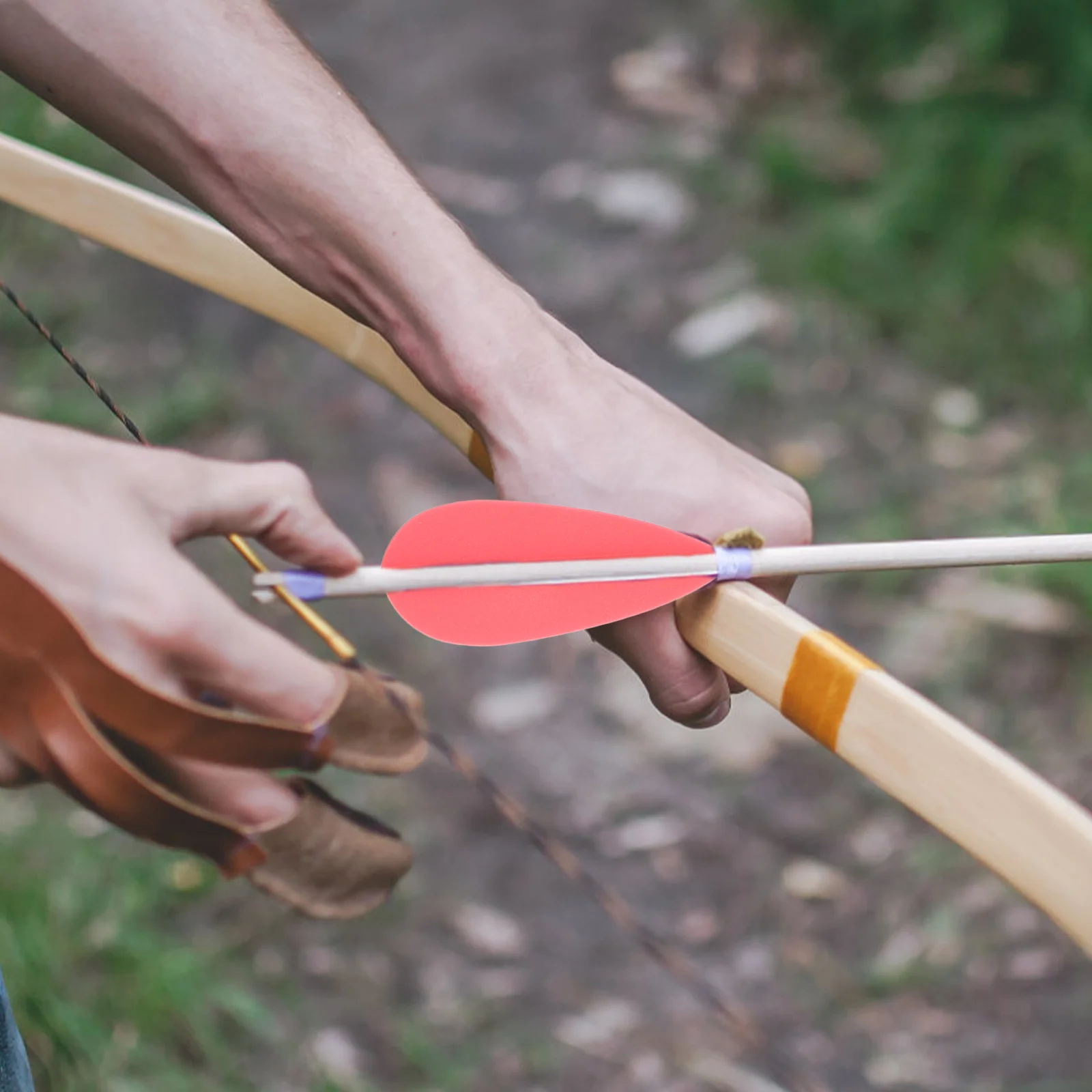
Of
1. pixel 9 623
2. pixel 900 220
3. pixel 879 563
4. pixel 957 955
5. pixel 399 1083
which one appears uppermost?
pixel 9 623

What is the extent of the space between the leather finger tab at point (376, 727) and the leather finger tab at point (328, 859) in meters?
0.03

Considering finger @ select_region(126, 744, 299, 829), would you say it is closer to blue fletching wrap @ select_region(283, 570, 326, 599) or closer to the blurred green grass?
blue fletching wrap @ select_region(283, 570, 326, 599)

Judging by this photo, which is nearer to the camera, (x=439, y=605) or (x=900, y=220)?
(x=439, y=605)

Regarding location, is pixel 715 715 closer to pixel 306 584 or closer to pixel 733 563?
pixel 733 563

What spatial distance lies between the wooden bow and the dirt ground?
2.28ft

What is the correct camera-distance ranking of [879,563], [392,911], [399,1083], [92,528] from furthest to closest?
[392,911] < [399,1083] < [879,563] < [92,528]

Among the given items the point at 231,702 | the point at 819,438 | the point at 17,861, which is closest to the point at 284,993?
the point at 17,861

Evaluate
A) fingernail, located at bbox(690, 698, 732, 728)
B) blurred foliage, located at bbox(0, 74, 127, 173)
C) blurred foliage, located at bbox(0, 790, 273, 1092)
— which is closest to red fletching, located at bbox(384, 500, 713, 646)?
fingernail, located at bbox(690, 698, 732, 728)

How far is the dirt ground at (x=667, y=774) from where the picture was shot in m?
1.25

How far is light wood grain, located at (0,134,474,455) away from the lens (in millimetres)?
824

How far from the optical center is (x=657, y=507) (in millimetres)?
686

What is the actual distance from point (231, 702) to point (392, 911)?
0.86 m

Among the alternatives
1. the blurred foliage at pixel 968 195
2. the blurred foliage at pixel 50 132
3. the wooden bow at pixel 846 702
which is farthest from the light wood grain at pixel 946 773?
the blurred foliage at pixel 50 132

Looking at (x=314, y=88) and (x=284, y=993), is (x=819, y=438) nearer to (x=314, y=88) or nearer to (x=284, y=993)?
(x=284, y=993)
